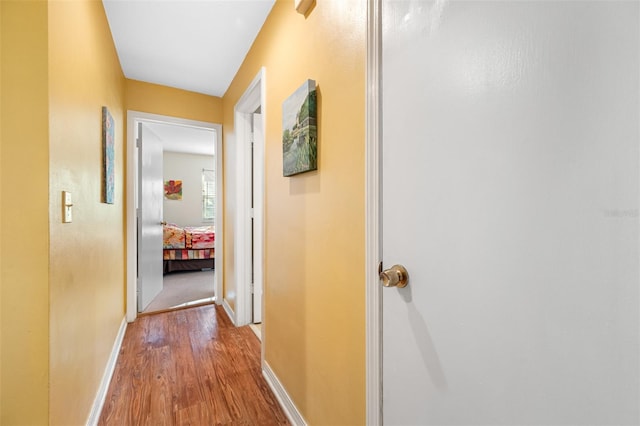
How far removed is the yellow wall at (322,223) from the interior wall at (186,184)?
5.51 meters

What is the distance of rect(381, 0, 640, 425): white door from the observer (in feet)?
1.42

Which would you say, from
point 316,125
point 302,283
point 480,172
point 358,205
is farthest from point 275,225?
point 480,172

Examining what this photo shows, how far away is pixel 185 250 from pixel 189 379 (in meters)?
3.31

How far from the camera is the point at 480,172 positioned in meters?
0.61

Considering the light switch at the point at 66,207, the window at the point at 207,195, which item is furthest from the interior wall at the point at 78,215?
the window at the point at 207,195

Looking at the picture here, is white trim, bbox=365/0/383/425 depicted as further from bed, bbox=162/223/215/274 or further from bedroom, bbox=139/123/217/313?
bed, bbox=162/223/215/274

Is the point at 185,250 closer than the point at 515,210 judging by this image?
No

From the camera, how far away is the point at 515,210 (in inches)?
21.9

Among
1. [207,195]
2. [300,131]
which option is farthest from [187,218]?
[300,131]

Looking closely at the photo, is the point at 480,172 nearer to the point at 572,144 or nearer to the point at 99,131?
the point at 572,144

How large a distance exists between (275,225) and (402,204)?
1091 millimetres

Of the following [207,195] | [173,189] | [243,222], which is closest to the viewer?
[243,222]

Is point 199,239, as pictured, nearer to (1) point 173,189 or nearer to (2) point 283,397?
(1) point 173,189

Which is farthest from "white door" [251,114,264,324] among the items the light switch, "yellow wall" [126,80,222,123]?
the light switch
